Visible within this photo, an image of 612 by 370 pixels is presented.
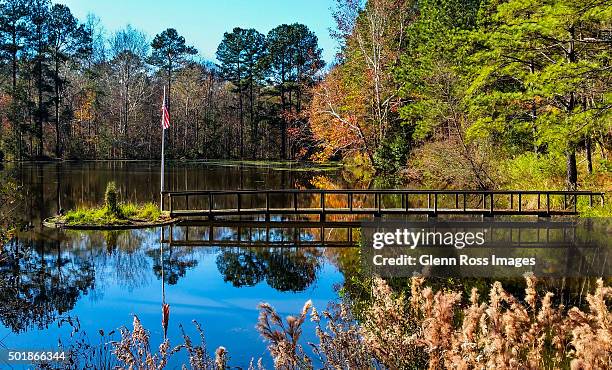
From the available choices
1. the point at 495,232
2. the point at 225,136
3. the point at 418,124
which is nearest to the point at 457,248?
the point at 495,232

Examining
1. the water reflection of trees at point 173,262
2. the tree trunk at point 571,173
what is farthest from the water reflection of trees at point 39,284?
the tree trunk at point 571,173

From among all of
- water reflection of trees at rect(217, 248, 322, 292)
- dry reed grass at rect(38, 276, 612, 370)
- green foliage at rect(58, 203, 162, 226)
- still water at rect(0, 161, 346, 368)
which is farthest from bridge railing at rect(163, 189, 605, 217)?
dry reed grass at rect(38, 276, 612, 370)

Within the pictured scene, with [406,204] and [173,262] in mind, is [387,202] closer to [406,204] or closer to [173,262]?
[406,204]

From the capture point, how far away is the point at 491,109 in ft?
96.3

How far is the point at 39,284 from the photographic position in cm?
1299

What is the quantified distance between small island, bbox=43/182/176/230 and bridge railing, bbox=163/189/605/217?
1144 millimetres

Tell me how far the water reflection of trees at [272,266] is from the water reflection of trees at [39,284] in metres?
3.65

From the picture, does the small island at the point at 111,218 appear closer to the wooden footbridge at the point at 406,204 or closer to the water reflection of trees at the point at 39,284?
the wooden footbridge at the point at 406,204

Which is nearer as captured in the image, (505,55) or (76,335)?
(76,335)

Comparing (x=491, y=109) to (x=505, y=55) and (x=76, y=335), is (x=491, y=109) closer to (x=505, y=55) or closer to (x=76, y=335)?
(x=505, y=55)

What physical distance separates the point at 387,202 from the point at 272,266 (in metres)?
15.2

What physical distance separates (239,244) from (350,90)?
28168 millimetres

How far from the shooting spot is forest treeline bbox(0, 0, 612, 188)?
21.7m

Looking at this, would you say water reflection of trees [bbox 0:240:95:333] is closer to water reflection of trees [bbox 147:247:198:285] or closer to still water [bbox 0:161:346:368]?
still water [bbox 0:161:346:368]
